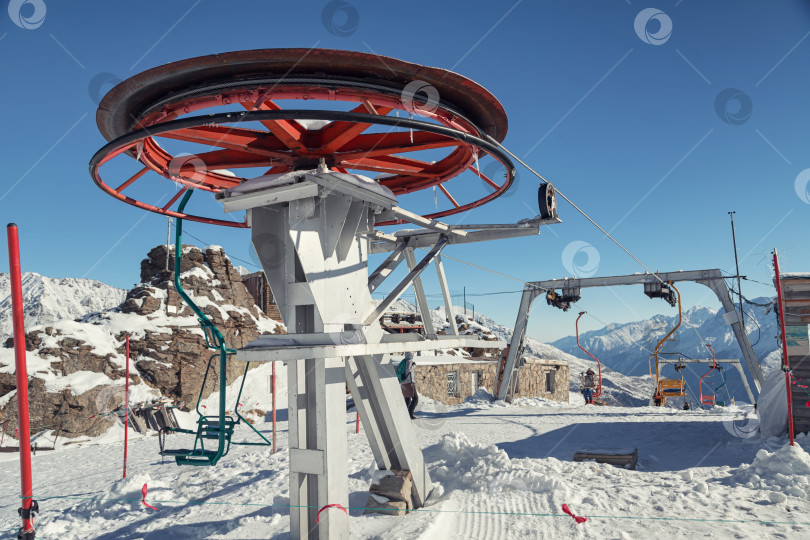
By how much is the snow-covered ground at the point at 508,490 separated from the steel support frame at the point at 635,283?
277cm

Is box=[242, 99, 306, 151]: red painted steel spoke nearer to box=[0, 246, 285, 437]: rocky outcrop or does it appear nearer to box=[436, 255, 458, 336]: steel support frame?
box=[436, 255, 458, 336]: steel support frame

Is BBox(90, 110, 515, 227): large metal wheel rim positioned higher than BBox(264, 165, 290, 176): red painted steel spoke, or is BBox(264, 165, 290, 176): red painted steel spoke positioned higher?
BBox(264, 165, 290, 176): red painted steel spoke

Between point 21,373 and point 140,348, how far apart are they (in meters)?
18.9

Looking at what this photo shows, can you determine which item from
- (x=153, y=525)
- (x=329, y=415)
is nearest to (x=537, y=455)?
(x=329, y=415)

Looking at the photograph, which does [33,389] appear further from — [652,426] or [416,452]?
[652,426]

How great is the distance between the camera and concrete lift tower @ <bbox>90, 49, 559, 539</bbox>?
12.9 ft

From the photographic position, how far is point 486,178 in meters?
6.41

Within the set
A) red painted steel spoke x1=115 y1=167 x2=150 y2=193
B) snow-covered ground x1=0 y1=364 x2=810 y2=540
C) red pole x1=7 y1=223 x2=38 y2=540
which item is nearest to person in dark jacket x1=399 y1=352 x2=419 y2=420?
snow-covered ground x1=0 y1=364 x2=810 y2=540

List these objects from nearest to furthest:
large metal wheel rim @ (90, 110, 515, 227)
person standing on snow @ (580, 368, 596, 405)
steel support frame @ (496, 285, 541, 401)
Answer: large metal wheel rim @ (90, 110, 515, 227)
steel support frame @ (496, 285, 541, 401)
person standing on snow @ (580, 368, 596, 405)

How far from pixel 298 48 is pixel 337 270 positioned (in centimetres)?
272

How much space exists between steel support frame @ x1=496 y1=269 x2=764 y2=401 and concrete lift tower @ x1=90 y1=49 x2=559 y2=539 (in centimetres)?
1031

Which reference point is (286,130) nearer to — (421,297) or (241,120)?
(241,120)

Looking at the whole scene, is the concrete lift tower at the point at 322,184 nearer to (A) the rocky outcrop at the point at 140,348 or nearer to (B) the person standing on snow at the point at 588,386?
(A) the rocky outcrop at the point at 140,348

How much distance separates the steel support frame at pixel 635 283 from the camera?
14340 mm
